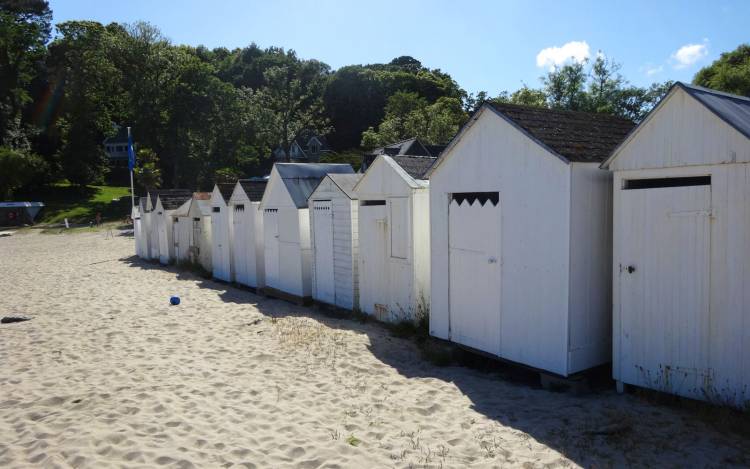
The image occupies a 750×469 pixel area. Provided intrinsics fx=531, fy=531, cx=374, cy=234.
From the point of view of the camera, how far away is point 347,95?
241ft

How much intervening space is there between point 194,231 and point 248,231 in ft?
15.9

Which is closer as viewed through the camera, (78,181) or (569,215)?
(569,215)

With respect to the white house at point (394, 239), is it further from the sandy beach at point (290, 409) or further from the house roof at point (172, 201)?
the house roof at point (172, 201)

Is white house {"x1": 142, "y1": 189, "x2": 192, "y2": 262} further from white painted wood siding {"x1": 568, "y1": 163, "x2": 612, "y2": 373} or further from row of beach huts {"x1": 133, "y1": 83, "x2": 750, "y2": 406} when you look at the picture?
white painted wood siding {"x1": 568, "y1": 163, "x2": 612, "y2": 373}

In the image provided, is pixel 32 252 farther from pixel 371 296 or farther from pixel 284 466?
pixel 284 466

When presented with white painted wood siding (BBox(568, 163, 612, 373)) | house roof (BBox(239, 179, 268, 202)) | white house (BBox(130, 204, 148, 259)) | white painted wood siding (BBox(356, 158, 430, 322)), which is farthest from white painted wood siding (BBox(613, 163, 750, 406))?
white house (BBox(130, 204, 148, 259))

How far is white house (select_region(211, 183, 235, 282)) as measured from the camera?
14.9m

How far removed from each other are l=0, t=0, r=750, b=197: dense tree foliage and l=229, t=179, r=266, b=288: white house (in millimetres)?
28343

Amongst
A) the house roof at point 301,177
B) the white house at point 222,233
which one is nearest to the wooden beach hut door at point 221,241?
the white house at point 222,233

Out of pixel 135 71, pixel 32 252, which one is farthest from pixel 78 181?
pixel 32 252

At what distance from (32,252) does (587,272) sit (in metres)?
26.3

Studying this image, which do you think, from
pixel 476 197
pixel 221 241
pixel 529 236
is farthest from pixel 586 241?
pixel 221 241

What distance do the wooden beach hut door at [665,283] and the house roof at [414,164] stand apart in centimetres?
381

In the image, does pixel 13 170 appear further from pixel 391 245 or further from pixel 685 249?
pixel 685 249
